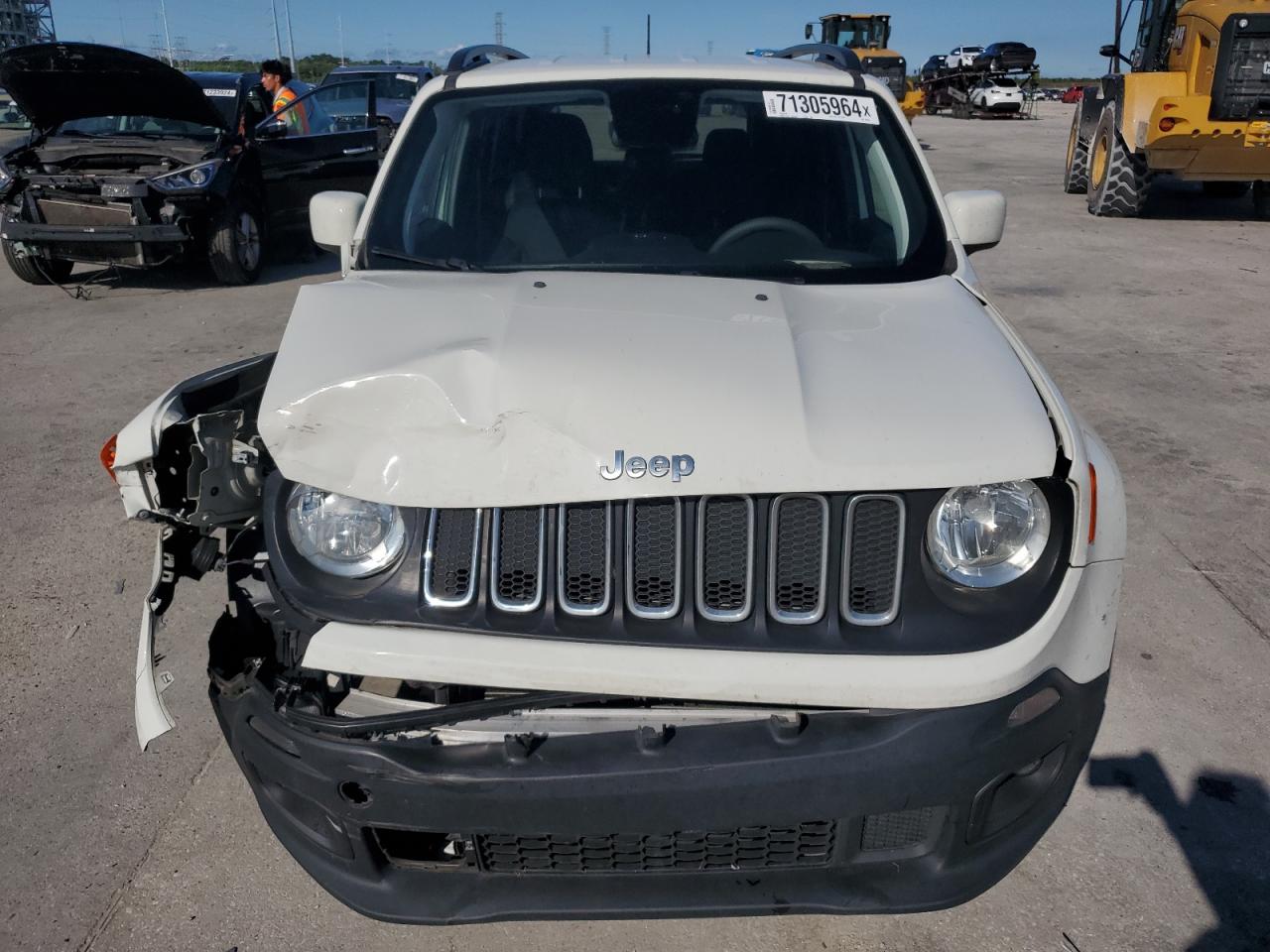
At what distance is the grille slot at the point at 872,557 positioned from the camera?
1.96 m

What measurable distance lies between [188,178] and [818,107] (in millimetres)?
6692

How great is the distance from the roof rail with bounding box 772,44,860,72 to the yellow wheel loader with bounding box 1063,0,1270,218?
835 cm

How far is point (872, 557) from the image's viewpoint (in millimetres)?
1980

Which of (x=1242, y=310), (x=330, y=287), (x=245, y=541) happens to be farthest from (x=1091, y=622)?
(x=1242, y=310)

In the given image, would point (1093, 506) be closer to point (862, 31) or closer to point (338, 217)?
point (338, 217)

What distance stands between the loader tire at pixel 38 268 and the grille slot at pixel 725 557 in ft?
29.3

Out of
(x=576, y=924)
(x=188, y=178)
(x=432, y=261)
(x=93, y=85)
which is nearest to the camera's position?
(x=576, y=924)

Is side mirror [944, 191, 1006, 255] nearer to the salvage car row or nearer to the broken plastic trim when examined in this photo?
the broken plastic trim

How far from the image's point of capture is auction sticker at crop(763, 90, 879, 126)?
3.40m

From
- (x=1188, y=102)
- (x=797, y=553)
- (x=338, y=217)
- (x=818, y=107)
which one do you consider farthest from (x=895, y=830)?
(x=1188, y=102)

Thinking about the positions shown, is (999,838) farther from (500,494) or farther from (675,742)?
(500,494)

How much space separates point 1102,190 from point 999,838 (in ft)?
41.0

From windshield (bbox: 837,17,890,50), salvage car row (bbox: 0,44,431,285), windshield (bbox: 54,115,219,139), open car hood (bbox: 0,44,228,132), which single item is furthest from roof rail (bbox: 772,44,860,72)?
windshield (bbox: 837,17,890,50)

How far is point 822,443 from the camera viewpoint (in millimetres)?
1973
